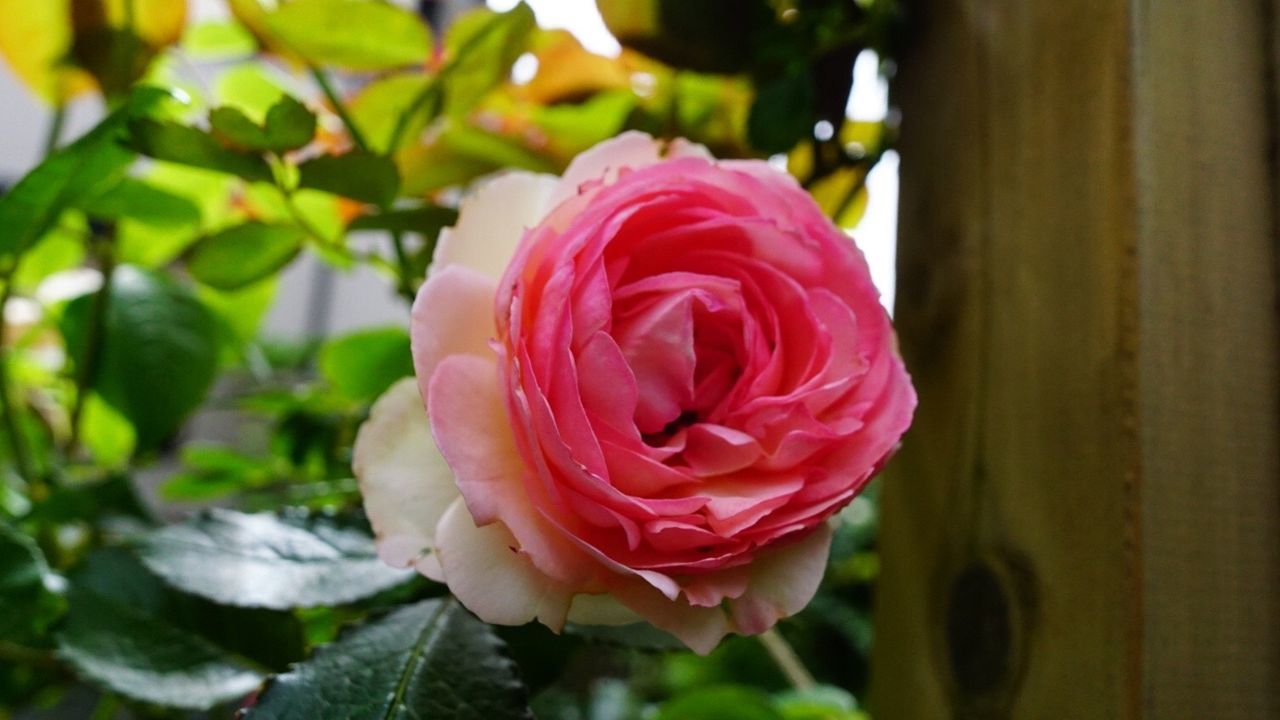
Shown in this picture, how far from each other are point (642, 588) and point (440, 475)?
7 cm

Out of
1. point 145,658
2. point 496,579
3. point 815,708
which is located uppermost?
point 496,579

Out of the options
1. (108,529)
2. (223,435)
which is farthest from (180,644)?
(223,435)

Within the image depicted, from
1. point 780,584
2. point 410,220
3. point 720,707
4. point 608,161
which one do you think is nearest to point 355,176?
point 410,220

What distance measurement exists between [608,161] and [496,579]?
138mm

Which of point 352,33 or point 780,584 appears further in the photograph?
point 352,33

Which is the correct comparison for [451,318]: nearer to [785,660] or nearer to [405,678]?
[405,678]

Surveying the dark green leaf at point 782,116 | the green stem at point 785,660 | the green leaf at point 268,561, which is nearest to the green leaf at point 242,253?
the green leaf at point 268,561

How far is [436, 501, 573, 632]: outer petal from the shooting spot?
217 mm

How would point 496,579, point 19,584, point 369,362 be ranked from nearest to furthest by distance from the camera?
point 496,579, point 19,584, point 369,362

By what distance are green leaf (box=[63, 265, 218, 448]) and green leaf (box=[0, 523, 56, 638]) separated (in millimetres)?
142

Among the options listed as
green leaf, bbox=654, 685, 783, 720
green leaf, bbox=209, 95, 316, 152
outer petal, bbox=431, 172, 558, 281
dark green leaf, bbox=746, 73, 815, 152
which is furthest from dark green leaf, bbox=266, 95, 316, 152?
green leaf, bbox=654, 685, 783, 720

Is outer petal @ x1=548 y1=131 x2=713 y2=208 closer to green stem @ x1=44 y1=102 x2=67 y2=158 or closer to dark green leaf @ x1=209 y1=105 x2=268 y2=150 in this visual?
dark green leaf @ x1=209 y1=105 x2=268 y2=150

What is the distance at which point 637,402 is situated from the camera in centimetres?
24

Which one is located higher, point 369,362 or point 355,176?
point 355,176
